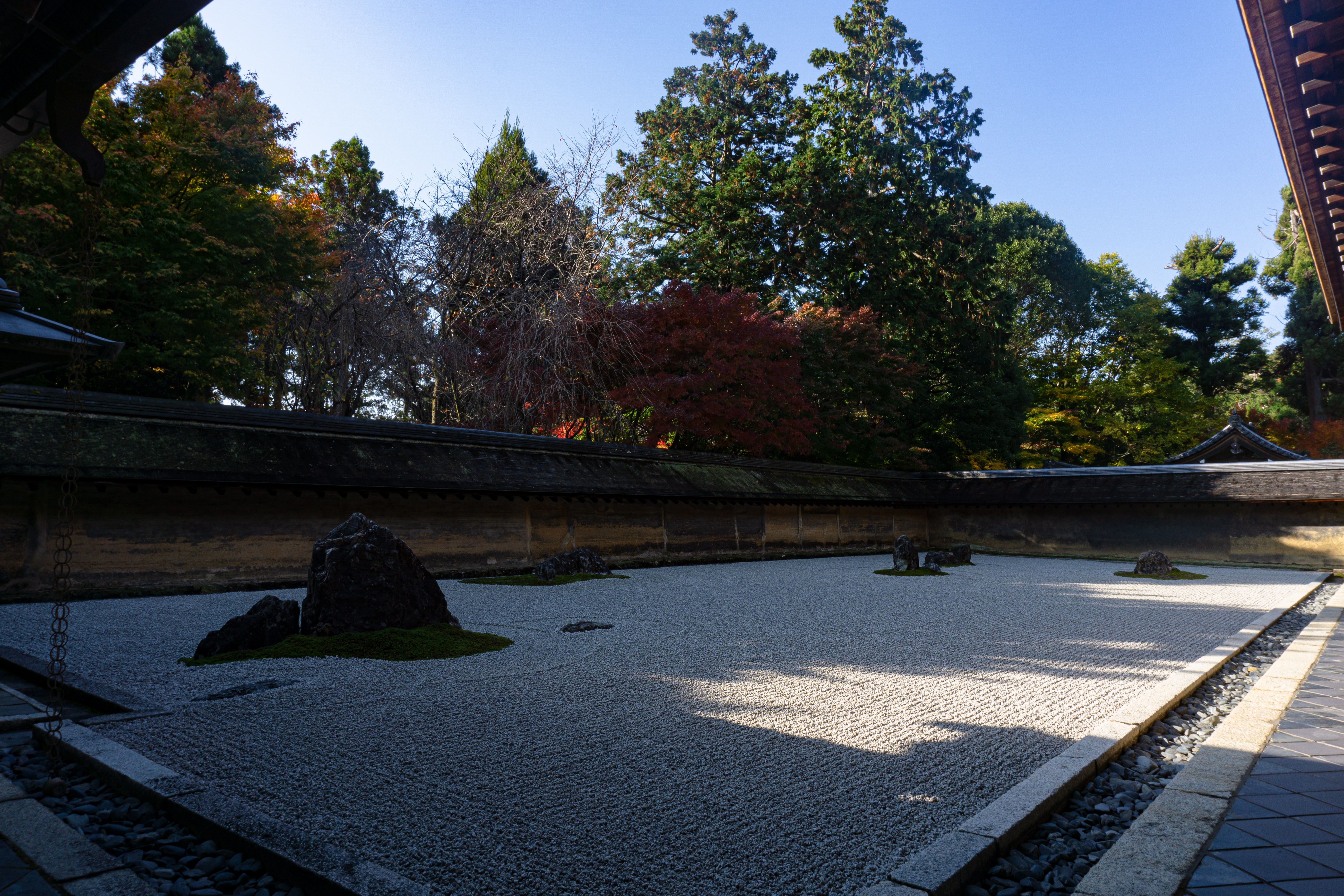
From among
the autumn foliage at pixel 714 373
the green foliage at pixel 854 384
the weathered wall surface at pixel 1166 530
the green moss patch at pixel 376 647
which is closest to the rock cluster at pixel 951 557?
the weathered wall surface at pixel 1166 530

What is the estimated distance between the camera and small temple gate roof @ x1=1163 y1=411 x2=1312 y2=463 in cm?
2098

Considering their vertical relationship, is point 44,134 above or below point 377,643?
above

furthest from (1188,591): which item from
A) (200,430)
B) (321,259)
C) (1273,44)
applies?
(321,259)

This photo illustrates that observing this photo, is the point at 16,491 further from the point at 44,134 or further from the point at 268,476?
the point at 44,134

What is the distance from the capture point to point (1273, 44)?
3631 millimetres

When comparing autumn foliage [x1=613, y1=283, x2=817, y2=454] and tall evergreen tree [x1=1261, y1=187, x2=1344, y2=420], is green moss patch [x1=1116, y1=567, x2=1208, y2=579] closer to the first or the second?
autumn foliage [x1=613, y1=283, x2=817, y2=454]

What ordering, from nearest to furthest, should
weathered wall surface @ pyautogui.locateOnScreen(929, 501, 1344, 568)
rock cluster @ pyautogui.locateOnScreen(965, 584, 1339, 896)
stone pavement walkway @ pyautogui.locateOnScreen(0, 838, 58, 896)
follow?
stone pavement walkway @ pyautogui.locateOnScreen(0, 838, 58, 896) → rock cluster @ pyautogui.locateOnScreen(965, 584, 1339, 896) → weathered wall surface @ pyautogui.locateOnScreen(929, 501, 1344, 568)

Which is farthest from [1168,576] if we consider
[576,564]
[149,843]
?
[149,843]

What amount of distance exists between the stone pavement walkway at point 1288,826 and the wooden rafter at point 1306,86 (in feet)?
11.0

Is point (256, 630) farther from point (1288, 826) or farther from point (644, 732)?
point (1288, 826)

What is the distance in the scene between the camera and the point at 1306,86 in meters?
3.79

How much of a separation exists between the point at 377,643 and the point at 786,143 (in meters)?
23.7

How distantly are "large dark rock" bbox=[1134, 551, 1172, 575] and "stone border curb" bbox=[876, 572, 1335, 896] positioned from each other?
10.6m

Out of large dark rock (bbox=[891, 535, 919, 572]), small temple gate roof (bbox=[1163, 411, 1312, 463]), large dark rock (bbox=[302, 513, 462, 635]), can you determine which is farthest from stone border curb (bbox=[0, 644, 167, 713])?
small temple gate roof (bbox=[1163, 411, 1312, 463])
